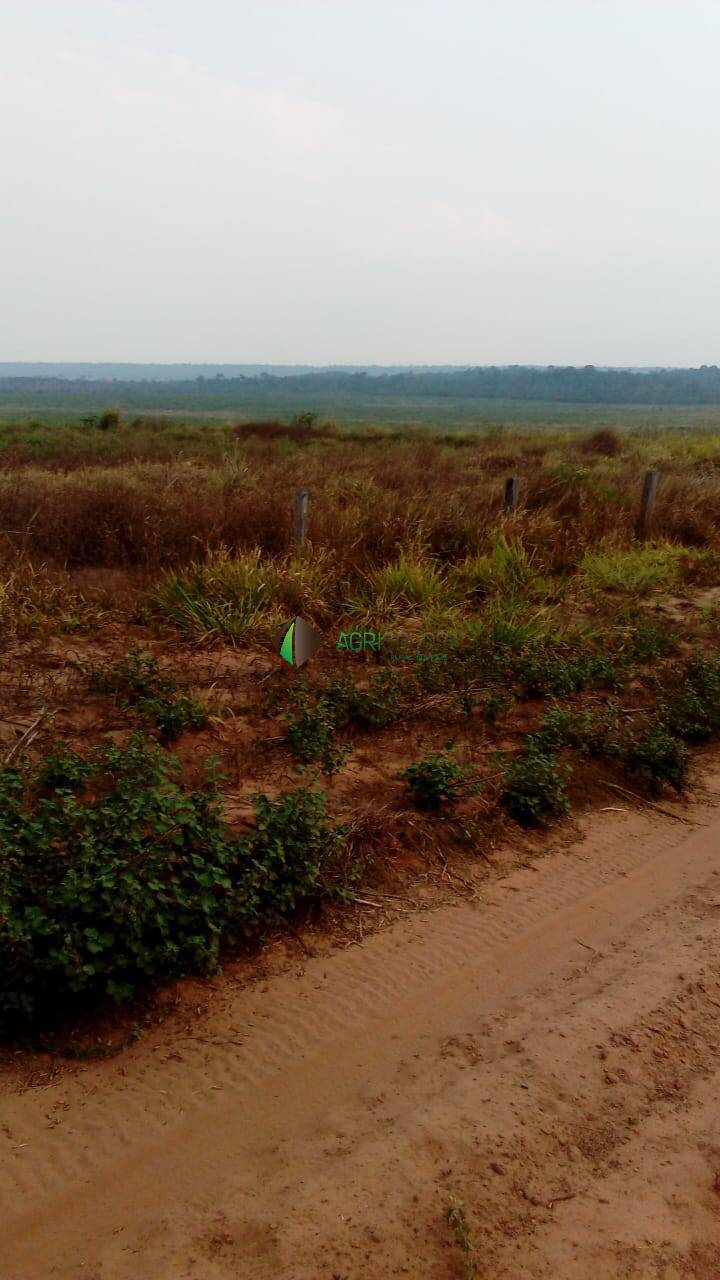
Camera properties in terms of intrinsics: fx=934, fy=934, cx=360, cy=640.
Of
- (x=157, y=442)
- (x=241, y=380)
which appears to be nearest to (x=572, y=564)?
(x=157, y=442)

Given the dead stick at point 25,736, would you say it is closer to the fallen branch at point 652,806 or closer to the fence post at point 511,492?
the fallen branch at point 652,806

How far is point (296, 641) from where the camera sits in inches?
237

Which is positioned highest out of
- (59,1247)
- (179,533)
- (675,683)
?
(179,533)

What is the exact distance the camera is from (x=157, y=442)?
2878 centimetres

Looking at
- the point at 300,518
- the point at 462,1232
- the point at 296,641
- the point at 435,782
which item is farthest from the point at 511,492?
the point at 462,1232

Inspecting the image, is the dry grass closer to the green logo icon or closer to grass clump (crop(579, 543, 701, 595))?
grass clump (crop(579, 543, 701, 595))

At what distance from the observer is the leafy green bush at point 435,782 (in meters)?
5.11

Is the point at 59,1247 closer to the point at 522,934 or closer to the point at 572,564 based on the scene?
the point at 522,934

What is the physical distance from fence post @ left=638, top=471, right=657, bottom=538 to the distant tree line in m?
96.9

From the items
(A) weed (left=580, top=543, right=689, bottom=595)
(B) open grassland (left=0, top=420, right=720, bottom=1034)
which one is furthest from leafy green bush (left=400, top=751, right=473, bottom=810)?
(A) weed (left=580, top=543, right=689, bottom=595)

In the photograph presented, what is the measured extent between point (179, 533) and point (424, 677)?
348 cm

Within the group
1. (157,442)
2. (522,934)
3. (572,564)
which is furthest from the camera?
(157,442)

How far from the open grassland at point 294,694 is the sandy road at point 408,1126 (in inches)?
17.1

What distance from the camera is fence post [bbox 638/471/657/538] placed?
493 inches
